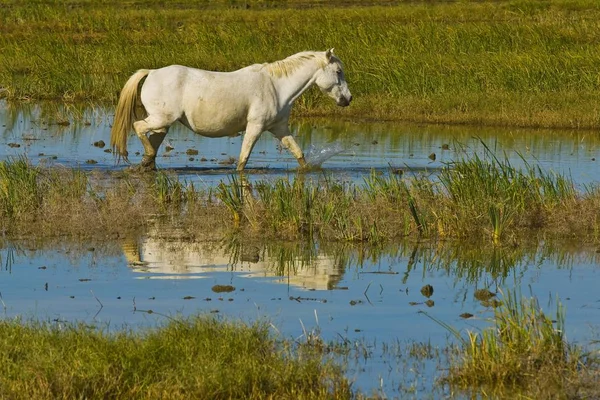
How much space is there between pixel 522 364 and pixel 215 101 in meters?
7.57

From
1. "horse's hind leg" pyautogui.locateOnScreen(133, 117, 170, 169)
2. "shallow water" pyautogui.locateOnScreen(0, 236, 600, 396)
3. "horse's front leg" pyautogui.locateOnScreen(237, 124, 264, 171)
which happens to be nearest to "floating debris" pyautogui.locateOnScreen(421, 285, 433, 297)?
"shallow water" pyautogui.locateOnScreen(0, 236, 600, 396)

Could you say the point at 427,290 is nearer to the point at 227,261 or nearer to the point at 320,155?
the point at 227,261

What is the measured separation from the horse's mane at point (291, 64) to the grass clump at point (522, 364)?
24.5 feet

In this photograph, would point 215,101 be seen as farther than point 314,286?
Yes

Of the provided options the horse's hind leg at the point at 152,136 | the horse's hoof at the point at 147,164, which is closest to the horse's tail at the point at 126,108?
the horse's hind leg at the point at 152,136

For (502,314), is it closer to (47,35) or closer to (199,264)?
(199,264)

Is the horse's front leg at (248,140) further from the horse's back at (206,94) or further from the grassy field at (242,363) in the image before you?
the grassy field at (242,363)

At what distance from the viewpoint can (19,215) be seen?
9.94 metres

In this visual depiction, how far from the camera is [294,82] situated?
1327 centimetres

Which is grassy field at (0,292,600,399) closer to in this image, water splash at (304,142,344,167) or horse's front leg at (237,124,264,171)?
horse's front leg at (237,124,264,171)

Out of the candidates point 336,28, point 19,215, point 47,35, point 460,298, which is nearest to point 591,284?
point 460,298

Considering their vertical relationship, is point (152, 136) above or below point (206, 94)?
below

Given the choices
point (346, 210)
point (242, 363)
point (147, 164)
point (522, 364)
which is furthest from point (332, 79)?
point (242, 363)

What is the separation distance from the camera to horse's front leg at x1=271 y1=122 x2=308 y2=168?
1331cm
